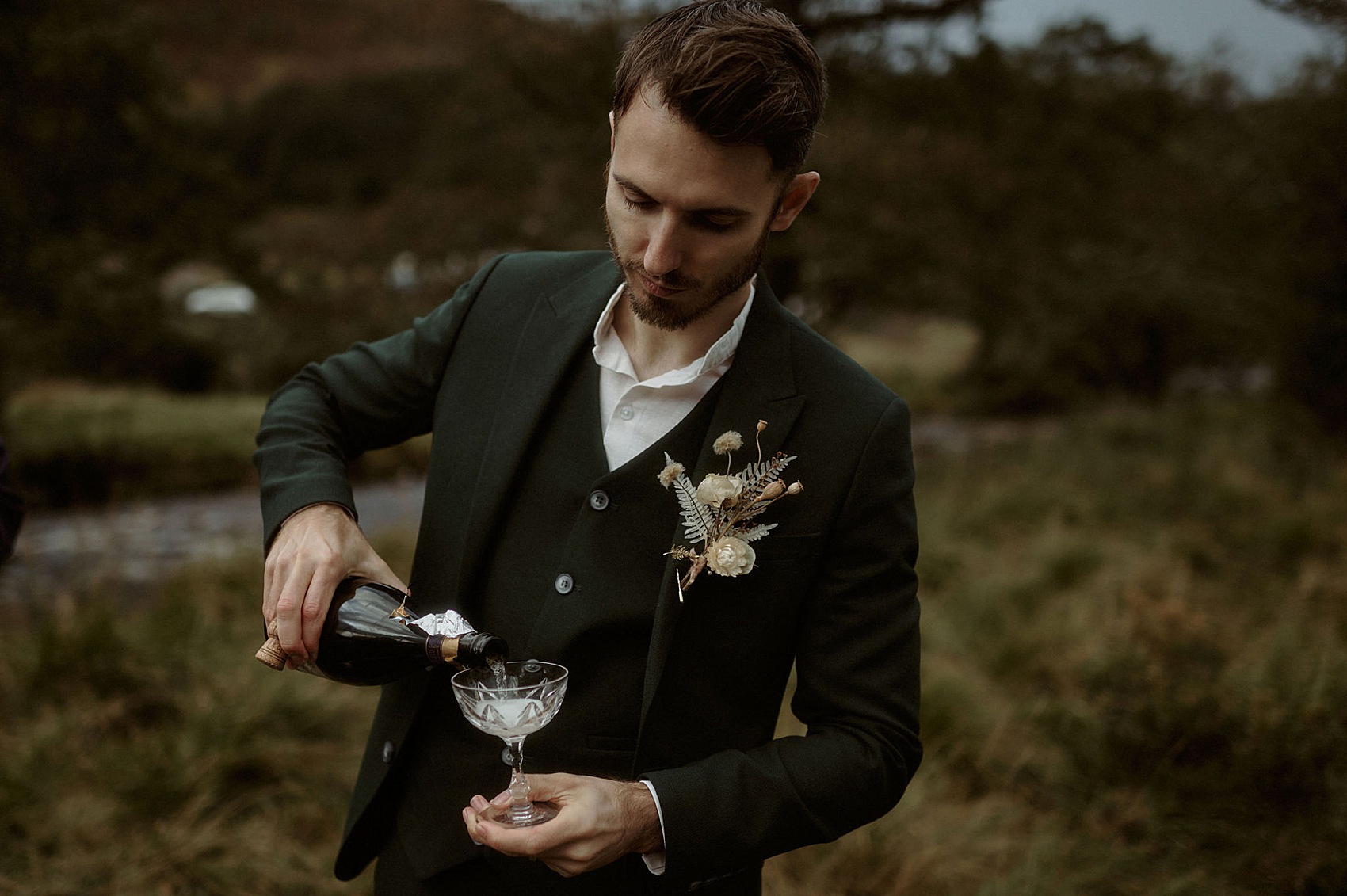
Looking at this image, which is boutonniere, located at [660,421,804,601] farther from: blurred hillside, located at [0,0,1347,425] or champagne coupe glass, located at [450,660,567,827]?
blurred hillside, located at [0,0,1347,425]

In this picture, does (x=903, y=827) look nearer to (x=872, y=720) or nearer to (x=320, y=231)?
(x=872, y=720)

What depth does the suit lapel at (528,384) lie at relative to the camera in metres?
1.72

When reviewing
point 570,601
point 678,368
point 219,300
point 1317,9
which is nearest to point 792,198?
point 678,368

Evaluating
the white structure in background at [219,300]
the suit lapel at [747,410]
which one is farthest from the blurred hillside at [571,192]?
the suit lapel at [747,410]

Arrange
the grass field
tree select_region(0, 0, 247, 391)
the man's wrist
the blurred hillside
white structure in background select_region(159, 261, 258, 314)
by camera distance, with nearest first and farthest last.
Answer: the man's wrist → the grass field → tree select_region(0, 0, 247, 391) → the blurred hillside → white structure in background select_region(159, 261, 258, 314)

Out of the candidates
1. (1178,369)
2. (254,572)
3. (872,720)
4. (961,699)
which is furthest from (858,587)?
(1178,369)

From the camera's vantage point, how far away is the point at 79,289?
6285 mm

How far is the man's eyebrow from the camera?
1536mm

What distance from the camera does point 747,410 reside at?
65.8 inches

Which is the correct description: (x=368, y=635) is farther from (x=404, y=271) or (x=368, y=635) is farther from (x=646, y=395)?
(x=404, y=271)

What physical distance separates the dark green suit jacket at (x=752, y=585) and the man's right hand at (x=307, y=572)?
0.05 meters

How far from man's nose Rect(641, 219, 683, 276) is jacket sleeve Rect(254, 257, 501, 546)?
1.71ft

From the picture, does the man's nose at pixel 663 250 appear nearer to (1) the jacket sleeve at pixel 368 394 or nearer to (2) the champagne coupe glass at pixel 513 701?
(1) the jacket sleeve at pixel 368 394

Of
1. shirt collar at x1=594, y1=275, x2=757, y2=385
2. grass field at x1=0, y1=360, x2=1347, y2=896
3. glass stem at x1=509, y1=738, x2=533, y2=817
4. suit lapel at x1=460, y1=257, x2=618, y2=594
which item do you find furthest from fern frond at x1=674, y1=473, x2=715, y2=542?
grass field at x1=0, y1=360, x2=1347, y2=896
